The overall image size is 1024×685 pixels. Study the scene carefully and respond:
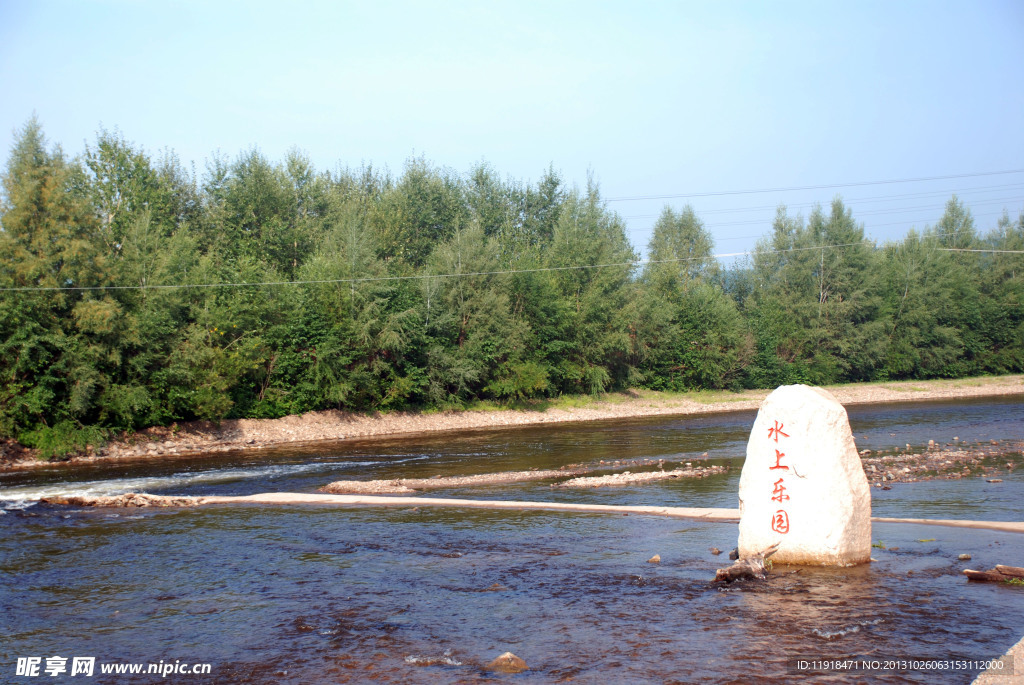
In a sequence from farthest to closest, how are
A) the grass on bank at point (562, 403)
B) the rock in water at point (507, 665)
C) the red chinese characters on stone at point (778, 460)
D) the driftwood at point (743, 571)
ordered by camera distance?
the grass on bank at point (562, 403) < the red chinese characters on stone at point (778, 460) < the driftwood at point (743, 571) < the rock in water at point (507, 665)

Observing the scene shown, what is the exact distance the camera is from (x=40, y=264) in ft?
99.2

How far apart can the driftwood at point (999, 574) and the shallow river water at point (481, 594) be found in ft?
0.68

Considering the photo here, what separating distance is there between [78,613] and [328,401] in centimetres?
3392

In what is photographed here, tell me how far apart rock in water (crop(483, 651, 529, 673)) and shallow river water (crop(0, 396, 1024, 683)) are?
17 cm

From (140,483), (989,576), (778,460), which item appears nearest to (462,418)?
(140,483)

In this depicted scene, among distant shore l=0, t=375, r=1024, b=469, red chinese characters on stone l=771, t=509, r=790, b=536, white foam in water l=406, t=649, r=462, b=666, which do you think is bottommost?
distant shore l=0, t=375, r=1024, b=469

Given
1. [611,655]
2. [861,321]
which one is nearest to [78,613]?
[611,655]

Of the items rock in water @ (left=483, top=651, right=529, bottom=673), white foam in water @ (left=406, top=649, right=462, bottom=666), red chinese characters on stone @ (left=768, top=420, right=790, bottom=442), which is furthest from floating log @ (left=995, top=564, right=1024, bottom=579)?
white foam in water @ (left=406, top=649, right=462, bottom=666)

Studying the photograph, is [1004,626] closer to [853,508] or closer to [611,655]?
[853,508]

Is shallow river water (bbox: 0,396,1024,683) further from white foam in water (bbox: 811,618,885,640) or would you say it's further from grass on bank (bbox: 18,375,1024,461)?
grass on bank (bbox: 18,375,1024,461)

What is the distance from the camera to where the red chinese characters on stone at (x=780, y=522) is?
36.3 feet

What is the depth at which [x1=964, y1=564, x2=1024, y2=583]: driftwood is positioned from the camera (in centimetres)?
1005

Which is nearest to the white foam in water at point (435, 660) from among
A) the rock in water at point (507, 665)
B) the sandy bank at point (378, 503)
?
the rock in water at point (507, 665)

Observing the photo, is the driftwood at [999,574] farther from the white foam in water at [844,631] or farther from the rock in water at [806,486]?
the white foam in water at [844,631]
